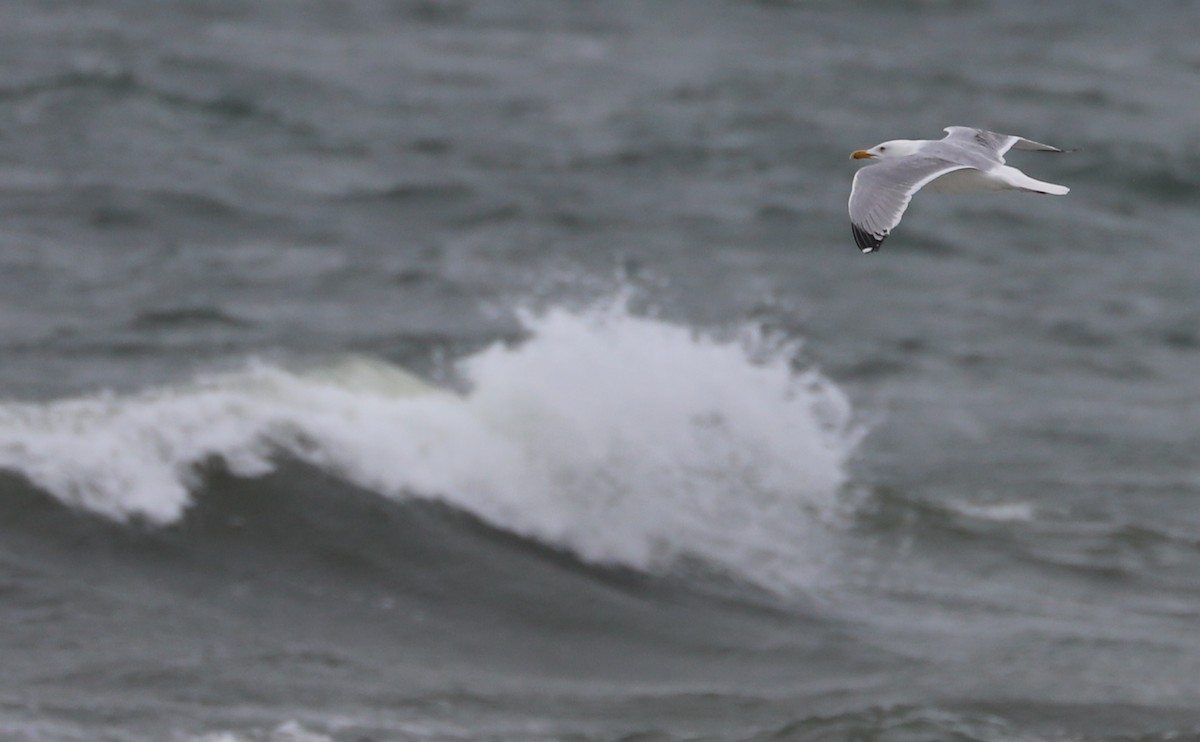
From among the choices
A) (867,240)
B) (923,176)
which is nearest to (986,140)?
(923,176)

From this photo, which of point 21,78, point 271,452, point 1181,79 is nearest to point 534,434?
point 271,452

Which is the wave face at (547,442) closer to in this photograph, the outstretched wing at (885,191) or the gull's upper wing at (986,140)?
the gull's upper wing at (986,140)

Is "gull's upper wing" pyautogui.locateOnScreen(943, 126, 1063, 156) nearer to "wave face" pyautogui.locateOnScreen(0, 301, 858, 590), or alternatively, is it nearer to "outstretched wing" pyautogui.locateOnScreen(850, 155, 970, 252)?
"outstretched wing" pyautogui.locateOnScreen(850, 155, 970, 252)

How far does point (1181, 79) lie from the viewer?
21.2m

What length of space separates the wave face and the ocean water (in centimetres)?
3

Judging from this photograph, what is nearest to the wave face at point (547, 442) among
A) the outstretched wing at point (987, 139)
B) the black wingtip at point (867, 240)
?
the outstretched wing at point (987, 139)

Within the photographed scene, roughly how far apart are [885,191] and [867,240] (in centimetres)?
43

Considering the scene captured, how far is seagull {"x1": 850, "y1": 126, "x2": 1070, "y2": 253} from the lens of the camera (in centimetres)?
616

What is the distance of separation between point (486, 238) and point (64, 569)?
6919 mm

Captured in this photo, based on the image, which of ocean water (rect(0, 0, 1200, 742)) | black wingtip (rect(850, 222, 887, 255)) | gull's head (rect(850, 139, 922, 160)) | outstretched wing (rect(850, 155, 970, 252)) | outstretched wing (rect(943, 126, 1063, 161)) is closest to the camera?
black wingtip (rect(850, 222, 887, 255))

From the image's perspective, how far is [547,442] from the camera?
10812mm

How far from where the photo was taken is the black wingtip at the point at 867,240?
5.95 metres

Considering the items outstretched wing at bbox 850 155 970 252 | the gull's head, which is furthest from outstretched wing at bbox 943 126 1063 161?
outstretched wing at bbox 850 155 970 252

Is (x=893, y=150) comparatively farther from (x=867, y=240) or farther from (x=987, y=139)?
(x=867, y=240)
